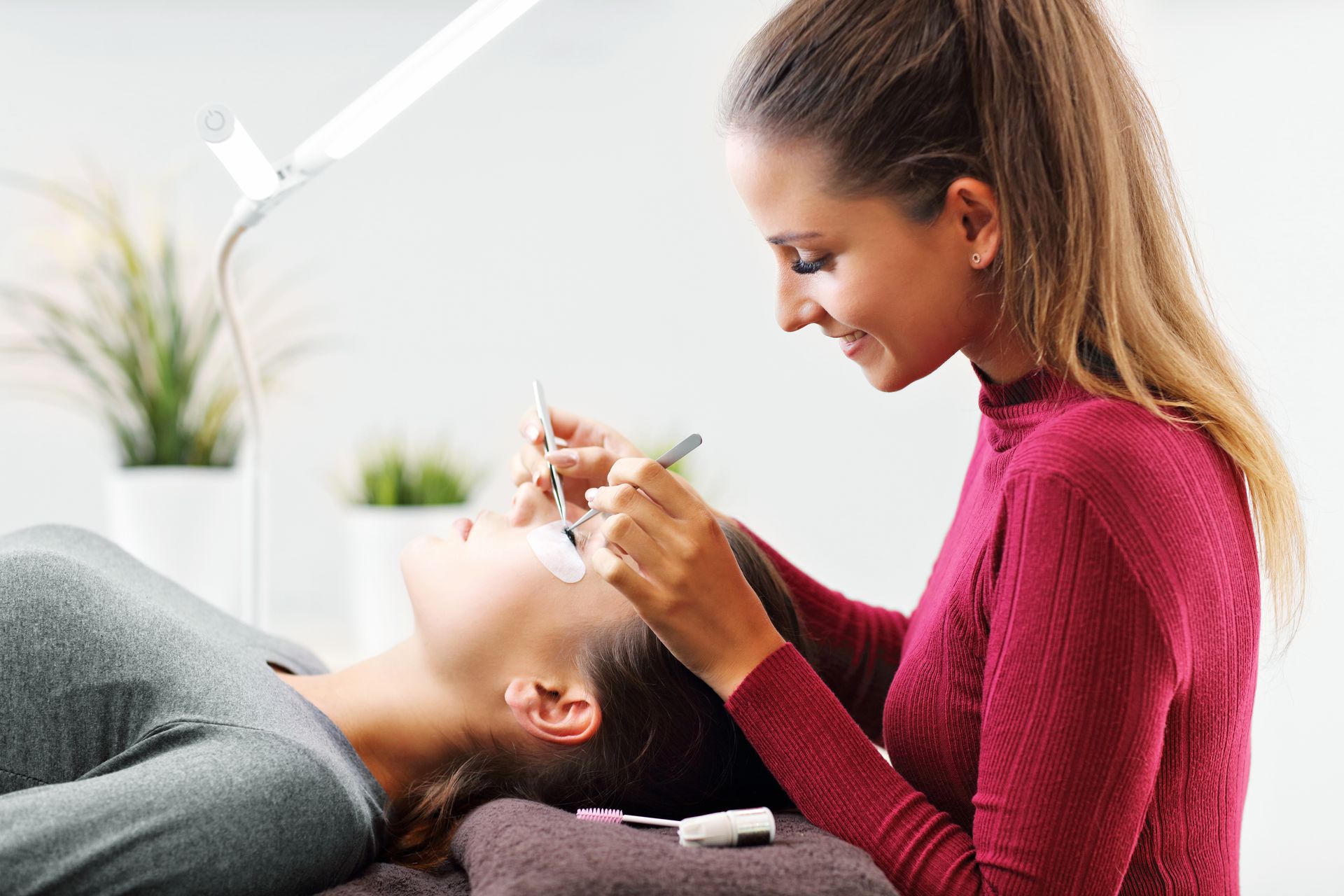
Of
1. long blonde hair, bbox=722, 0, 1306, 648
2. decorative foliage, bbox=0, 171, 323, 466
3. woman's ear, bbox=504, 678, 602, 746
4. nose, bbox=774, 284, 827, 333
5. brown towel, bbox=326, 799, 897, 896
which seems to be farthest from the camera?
decorative foliage, bbox=0, 171, 323, 466

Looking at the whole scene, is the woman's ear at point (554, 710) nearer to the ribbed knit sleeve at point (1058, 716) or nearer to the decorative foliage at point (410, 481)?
the ribbed knit sleeve at point (1058, 716)

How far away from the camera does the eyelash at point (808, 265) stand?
1.00m

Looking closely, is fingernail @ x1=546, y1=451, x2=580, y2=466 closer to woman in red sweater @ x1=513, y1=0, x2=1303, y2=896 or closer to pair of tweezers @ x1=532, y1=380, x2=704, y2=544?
pair of tweezers @ x1=532, y1=380, x2=704, y2=544

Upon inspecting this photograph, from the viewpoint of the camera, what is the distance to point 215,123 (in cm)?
111

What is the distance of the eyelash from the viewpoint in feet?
3.27

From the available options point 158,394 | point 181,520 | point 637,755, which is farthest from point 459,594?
point 158,394

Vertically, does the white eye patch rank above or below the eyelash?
below

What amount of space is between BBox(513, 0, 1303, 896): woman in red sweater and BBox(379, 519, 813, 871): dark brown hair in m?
0.23

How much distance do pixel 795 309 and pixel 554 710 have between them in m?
0.53

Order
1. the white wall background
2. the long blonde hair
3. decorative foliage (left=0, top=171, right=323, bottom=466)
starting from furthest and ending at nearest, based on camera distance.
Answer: the white wall background, decorative foliage (left=0, top=171, right=323, bottom=466), the long blonde hair

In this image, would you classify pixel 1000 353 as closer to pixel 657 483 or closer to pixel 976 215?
pixel 976 215

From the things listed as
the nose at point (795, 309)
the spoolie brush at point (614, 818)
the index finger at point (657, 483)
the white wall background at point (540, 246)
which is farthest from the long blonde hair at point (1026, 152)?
the white wall background at point (540, 246)

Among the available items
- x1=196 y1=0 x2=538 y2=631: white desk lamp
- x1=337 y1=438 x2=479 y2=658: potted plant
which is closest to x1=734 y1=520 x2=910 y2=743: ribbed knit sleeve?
x1=196 y1=0 x2=538 y2=631: white desk lamp

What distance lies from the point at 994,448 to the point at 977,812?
38cm
